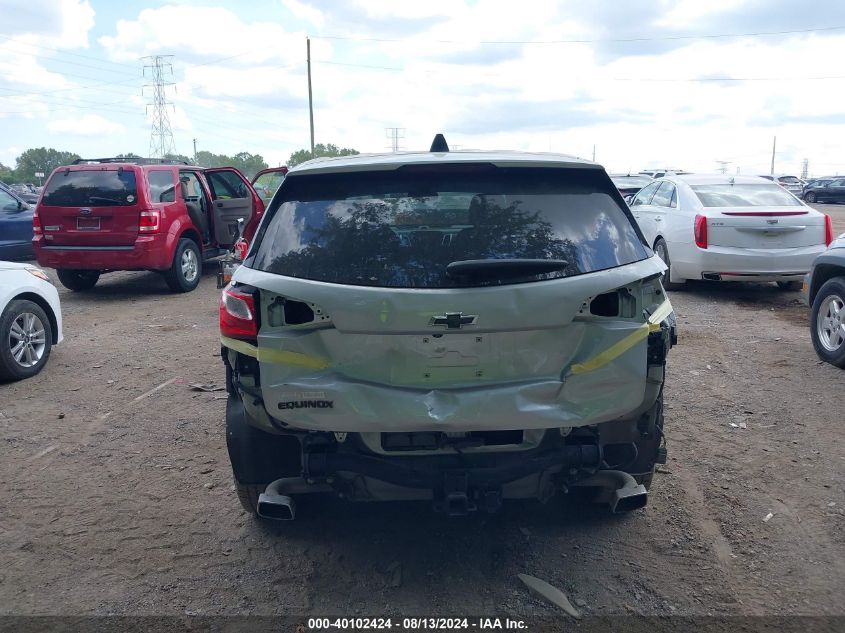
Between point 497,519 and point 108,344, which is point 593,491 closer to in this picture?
point 497,519

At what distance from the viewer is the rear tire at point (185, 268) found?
11.4 metres

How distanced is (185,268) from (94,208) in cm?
163

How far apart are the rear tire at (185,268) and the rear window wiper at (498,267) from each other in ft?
30.3

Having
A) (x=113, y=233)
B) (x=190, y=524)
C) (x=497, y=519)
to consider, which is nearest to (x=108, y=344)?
(x=113, y=233)

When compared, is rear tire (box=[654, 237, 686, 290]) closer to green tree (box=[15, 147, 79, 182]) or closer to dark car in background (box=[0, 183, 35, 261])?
dark car in background (box=[0, 183, 35, 261])

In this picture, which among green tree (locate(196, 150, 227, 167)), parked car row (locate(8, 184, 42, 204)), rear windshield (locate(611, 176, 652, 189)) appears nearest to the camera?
rear windshield (locate(611, 176, 652, 189))

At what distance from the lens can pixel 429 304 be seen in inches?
118

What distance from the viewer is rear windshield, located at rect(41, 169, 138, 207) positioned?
1078 centimetres

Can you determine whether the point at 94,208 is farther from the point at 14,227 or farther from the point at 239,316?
the point at 239,316

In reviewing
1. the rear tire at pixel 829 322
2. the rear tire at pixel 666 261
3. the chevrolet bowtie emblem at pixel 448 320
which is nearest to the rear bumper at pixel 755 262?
the rear tire at pixel 666 261

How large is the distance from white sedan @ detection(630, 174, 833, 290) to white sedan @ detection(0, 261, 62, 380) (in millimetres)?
6719

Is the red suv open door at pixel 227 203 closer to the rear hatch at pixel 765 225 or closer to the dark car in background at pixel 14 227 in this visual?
the dark car in background at pixel 14 227

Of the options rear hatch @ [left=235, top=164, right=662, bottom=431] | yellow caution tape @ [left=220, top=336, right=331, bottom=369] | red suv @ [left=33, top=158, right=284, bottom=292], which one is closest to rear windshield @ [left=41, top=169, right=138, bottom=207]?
red suv @ [left=33, top=158, right=284, bottom=292]

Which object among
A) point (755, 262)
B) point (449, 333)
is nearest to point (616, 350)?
point (449, 333)
